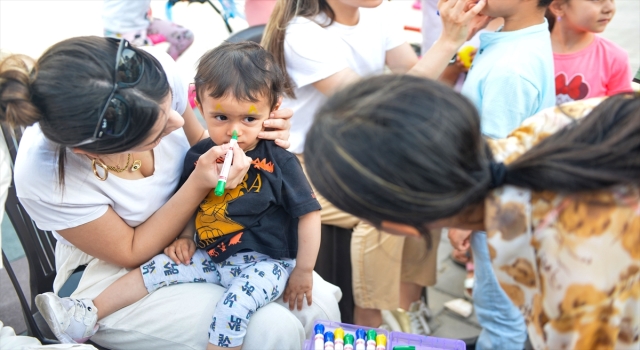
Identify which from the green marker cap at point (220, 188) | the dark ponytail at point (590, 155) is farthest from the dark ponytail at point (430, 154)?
the green marker cap at point (220, 188)

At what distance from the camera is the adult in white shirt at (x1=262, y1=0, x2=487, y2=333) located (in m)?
1.88

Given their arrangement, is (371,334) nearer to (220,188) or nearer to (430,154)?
(220,188)

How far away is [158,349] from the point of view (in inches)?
57.9

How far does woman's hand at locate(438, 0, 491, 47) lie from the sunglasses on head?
3.44ft

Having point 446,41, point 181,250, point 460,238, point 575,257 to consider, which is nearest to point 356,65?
point 446,41

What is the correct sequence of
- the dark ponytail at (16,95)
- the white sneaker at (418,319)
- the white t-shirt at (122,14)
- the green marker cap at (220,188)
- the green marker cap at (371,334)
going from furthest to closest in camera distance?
1. the white t-shirt at (122,14)
2. the white sneaker at (418,319)
3. the green marker cap at (371,334)
4. the green marker cap at (220,188)
5. the dark ponytail at (16,95)

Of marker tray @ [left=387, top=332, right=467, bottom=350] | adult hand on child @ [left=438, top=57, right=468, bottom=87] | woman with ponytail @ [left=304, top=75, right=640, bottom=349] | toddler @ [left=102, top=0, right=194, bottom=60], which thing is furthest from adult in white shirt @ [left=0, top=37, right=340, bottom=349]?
toddler @ [left=102, top=0, right=194, bottom=60]

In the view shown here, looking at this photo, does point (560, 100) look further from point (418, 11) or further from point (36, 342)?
point (418, 11)

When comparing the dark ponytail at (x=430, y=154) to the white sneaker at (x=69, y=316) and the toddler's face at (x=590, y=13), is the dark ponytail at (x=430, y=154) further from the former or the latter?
the toddler's face at (x=590, y=13)

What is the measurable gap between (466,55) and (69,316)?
169cm

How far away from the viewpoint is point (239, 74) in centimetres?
140

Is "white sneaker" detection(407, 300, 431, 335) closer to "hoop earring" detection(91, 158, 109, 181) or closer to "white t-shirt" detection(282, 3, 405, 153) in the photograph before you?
"white t-shirt" detection(282, 3, 405, 153)

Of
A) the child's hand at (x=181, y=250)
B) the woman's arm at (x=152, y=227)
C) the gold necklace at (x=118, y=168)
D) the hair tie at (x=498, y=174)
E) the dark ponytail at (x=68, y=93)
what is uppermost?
the dark ponytail at (x=68, y=93)

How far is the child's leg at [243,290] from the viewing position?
137 cm
